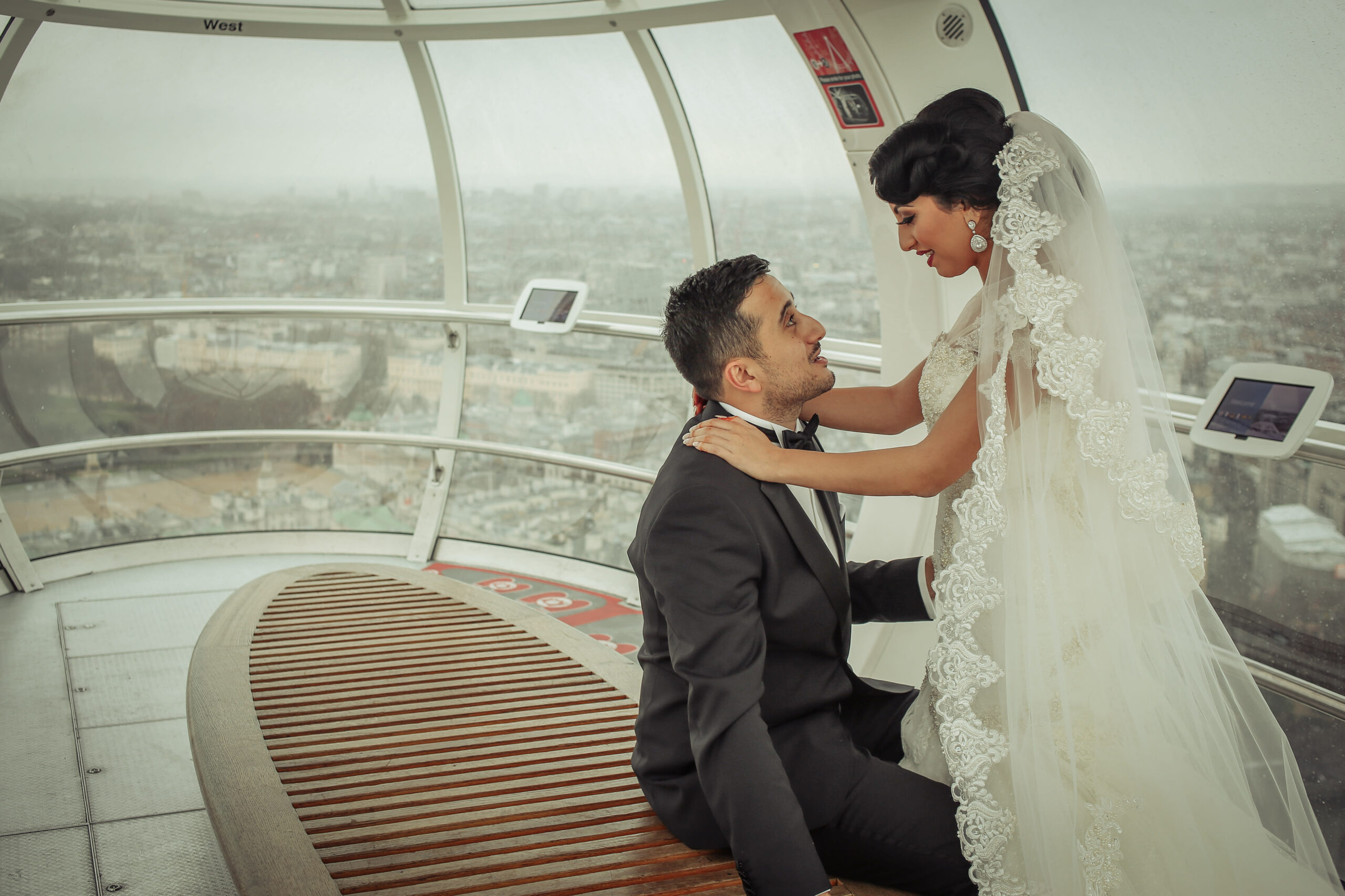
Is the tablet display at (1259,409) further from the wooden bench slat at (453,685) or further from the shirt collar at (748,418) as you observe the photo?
the wooden bench slat at (453,685)

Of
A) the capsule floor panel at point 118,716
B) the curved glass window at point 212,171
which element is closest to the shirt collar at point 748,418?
the capsule floor panel at point 118,716

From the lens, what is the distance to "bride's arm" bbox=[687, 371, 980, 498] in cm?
193

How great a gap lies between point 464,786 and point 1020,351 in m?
1.55

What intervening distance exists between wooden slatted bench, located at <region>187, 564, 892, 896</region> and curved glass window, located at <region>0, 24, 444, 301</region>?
2713mm

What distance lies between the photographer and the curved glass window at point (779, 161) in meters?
4.29

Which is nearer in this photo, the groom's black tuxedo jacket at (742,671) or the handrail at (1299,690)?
the groom's black tuxedo jacket at (742,671)

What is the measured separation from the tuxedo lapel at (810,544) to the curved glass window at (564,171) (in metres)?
3.33

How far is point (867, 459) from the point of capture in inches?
79.4

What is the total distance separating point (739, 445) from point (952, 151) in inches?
30.4

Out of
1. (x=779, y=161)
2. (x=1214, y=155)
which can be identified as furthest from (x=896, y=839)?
(x=779, y=161)

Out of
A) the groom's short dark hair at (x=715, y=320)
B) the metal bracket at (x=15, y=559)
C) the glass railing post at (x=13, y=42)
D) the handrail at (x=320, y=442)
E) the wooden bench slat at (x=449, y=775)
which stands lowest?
the metal bracket at (x=15, y=559)

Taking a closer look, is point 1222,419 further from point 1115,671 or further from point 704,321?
point 704,321

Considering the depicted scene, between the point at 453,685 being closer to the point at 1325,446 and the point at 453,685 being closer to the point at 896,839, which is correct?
the point at 896,839

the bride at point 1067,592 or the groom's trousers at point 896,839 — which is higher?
the bride at point 1067,592
